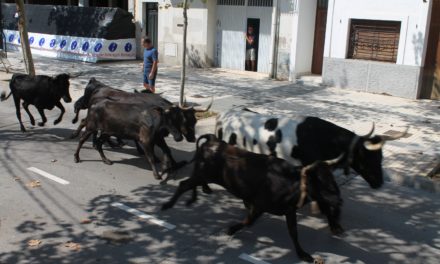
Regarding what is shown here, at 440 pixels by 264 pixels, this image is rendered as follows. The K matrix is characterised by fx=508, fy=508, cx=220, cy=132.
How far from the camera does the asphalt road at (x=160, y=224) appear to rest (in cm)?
569

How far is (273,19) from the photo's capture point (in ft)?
56.9

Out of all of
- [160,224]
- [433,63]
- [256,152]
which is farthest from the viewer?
[433,63]

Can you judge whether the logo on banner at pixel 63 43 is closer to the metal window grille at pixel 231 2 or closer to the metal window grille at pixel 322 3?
the metal window grille at pixel 231 2

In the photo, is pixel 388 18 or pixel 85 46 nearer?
pixel 388 18

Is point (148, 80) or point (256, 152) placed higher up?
point (148, 80)

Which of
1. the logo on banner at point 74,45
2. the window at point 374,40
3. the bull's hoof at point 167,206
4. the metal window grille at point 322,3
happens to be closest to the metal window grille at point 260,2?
the metal window grille at point 322,3

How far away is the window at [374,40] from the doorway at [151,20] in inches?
373

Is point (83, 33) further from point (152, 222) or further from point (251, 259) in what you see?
point (251, 259)

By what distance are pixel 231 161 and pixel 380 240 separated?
210cm

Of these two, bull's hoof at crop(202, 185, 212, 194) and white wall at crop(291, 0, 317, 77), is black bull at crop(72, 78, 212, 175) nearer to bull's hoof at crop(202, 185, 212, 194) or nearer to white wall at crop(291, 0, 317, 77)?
bull's hoof at crop(202, 185, 212, 194)

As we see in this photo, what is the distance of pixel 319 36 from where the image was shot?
17.5 m

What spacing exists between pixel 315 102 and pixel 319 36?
4.38 metres

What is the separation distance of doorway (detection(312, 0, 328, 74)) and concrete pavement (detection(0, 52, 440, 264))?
8.35 meters

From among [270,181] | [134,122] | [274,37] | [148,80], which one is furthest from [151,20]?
[270,181]
